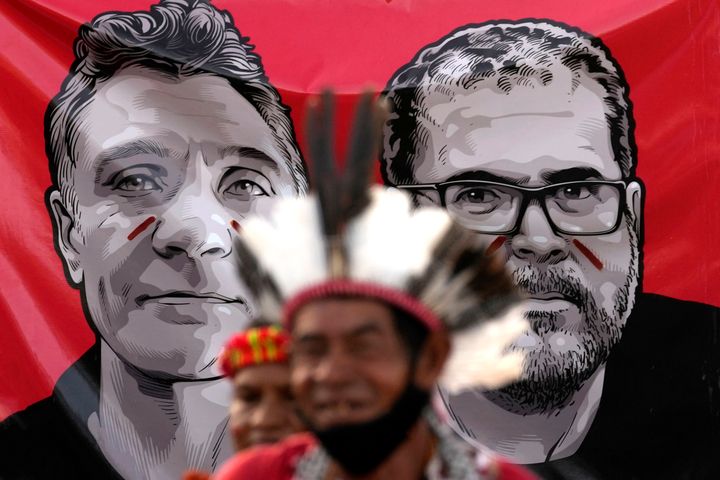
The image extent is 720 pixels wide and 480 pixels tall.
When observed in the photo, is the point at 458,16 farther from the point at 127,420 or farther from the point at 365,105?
the point at 365,105

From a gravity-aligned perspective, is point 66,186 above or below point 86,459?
above

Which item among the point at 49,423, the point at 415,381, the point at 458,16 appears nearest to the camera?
the point at 415,381

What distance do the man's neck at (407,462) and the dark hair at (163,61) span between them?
2.98 meters

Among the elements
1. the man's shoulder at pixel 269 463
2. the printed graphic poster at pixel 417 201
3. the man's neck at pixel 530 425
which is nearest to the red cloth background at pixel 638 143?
the printed graphic poster at pixel 417 201

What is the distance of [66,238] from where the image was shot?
5.16 meters

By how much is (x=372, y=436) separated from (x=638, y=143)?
10.8ft

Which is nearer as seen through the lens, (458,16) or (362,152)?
(362,152)

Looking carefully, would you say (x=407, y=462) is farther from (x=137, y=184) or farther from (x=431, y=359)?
(x=137, y=184)

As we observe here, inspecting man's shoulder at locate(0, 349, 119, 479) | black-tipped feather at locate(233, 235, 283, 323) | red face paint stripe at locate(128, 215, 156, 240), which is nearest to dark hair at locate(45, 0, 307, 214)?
red face paint stripe at locate(128, 215, 156, 240)

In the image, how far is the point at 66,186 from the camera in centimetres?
514

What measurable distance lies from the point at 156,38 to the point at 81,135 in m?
0.50

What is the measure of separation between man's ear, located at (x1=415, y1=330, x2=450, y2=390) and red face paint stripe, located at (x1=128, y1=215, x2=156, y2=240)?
301 cm

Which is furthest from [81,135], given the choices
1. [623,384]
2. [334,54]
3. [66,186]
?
[623,384]

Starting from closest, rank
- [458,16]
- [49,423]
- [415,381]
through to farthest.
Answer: [415,381], [49,423], [458,16]
